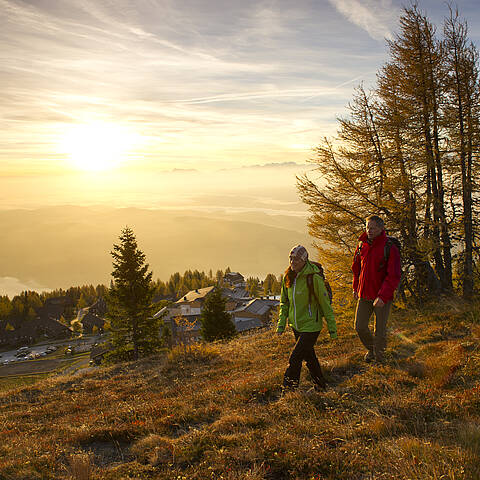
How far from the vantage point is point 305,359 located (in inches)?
225

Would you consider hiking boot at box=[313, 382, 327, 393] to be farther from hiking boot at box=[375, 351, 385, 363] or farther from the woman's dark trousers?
hiking boot at box=[375, 351, 385, 363]

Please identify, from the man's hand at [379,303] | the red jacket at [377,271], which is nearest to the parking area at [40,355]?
the red jacket at [377,271]

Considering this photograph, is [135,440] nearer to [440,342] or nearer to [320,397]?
[320,397]

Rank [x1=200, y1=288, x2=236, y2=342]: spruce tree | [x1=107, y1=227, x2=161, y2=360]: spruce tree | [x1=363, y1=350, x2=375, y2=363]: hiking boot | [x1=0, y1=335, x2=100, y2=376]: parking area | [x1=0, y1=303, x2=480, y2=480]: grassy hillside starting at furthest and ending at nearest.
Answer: [x1=0, y1=335, x2=100, y2=376]: parking area → [x1=200, y1=288, x2=236, y2=342]: spruce tree → [x1=107, y1=227, x2=161, y2=360]: spruce tree → [x1=363, y1=350, x2=375, y2=363]: hiking boot → [x1=0, y1=303, x2=480, y2=480]: grassy hillside

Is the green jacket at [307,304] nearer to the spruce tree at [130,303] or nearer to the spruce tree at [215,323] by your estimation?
the spruce tree at [130,303]

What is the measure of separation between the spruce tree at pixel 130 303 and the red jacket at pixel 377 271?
804 inches

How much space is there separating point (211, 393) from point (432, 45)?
13543mm

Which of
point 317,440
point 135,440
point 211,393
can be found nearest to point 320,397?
point 317,440

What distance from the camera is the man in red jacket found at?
19.6ft

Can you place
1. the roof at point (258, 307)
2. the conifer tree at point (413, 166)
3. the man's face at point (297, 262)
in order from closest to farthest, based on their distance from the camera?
the man's face at point (297, 262) → the conifer tree at point (413, 166) → the roof at point (258, 307)

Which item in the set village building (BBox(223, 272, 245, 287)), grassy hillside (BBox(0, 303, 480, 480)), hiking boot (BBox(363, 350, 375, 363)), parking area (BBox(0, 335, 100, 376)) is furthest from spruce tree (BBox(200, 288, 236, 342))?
village building (BBox(223, 272, 245, 287))

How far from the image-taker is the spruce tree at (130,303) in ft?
80.2

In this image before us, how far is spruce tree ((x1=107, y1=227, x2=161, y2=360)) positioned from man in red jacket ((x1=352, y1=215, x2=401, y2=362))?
66.6 ft

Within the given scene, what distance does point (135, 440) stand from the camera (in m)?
5.06
